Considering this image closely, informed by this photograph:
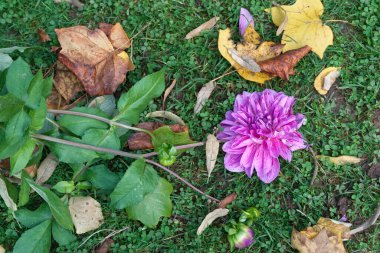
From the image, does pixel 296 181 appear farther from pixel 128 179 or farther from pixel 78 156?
pixel 78 156

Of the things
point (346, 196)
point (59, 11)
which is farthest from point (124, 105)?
point (346, 196)

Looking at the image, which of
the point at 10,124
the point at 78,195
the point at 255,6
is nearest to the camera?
the point at 10,124

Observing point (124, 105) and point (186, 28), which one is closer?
point (124, 105)

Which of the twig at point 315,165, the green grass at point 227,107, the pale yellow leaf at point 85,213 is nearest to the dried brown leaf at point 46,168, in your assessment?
the green grass at point 227,107

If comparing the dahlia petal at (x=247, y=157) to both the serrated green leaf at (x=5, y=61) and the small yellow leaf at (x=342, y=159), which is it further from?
the serrated green leaf at (x=5, y=61)

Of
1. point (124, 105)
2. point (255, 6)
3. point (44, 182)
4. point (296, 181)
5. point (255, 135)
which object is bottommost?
point (296, 181)

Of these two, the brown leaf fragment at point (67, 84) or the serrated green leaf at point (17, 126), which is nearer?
the serrated green leaf at point (17, 126)
